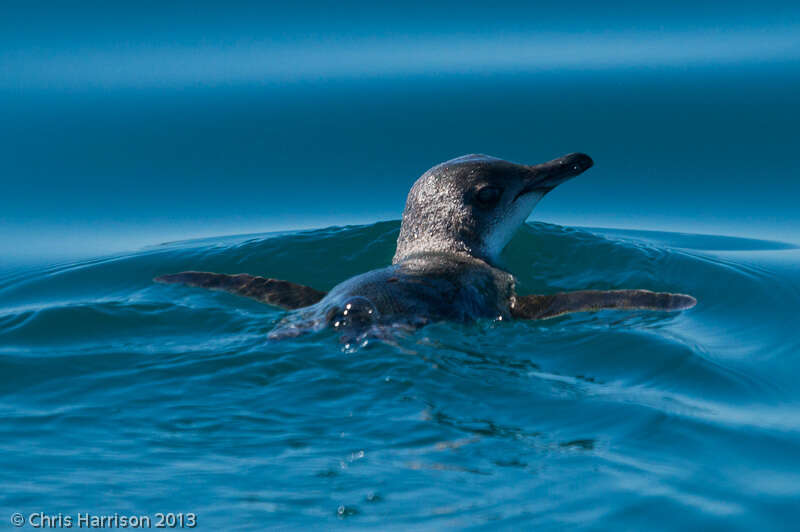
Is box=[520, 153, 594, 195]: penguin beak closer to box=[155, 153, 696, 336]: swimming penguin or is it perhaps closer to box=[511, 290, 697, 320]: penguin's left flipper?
box=[155, 153, 696, 336]: swimming penguin

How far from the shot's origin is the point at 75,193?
1390cm

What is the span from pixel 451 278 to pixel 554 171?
241 centimetres

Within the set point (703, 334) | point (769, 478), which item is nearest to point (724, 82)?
point (703, 334)

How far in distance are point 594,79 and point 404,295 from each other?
25.8 ft

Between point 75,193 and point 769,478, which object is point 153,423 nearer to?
point 769,478

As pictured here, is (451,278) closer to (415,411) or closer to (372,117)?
(415,411)

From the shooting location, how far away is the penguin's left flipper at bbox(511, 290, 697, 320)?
30.9 feet

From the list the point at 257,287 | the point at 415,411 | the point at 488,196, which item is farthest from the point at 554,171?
the point at 415,411

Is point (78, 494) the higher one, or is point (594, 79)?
point (594, 79)

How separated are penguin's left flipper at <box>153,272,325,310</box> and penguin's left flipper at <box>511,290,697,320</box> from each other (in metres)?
2.10

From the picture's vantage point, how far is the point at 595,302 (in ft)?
31.4

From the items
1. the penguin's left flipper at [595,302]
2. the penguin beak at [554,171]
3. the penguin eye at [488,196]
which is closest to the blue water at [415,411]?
the penguin's left flipper at [595,302]

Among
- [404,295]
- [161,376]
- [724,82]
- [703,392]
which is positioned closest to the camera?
[703,392]

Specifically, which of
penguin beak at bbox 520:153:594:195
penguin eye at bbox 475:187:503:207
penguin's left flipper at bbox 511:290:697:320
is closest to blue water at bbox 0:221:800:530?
penguin's left flipper at bbox 511:290:697:320
